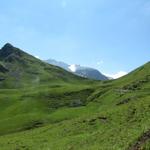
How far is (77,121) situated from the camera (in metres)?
65.4

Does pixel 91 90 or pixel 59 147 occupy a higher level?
pixel 91 90

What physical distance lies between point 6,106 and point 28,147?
7625 centimetres

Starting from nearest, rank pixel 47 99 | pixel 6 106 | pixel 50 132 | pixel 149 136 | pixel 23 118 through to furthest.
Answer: pixel 149 136 → pixel 50 132 → pixel 23 118 → pixel 6 106 → pixel 47 99

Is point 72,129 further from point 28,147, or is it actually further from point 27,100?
point 27,100

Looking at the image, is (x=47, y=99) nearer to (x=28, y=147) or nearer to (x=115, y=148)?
(x=28, y=147)

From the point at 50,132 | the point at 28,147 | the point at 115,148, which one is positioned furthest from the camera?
the point at 50,132

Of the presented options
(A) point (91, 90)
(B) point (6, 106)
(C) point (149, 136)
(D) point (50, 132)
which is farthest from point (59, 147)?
(A) point (91, 90)

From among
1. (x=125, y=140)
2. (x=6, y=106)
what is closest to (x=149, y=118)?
(x=125, y=140)

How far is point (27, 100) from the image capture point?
133 m

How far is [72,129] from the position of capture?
60.9 m

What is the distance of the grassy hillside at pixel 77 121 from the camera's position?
45719mm

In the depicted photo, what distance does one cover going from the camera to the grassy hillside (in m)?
45.7

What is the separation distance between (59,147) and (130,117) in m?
13.5

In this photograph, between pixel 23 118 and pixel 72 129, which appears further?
pixel 23 118
